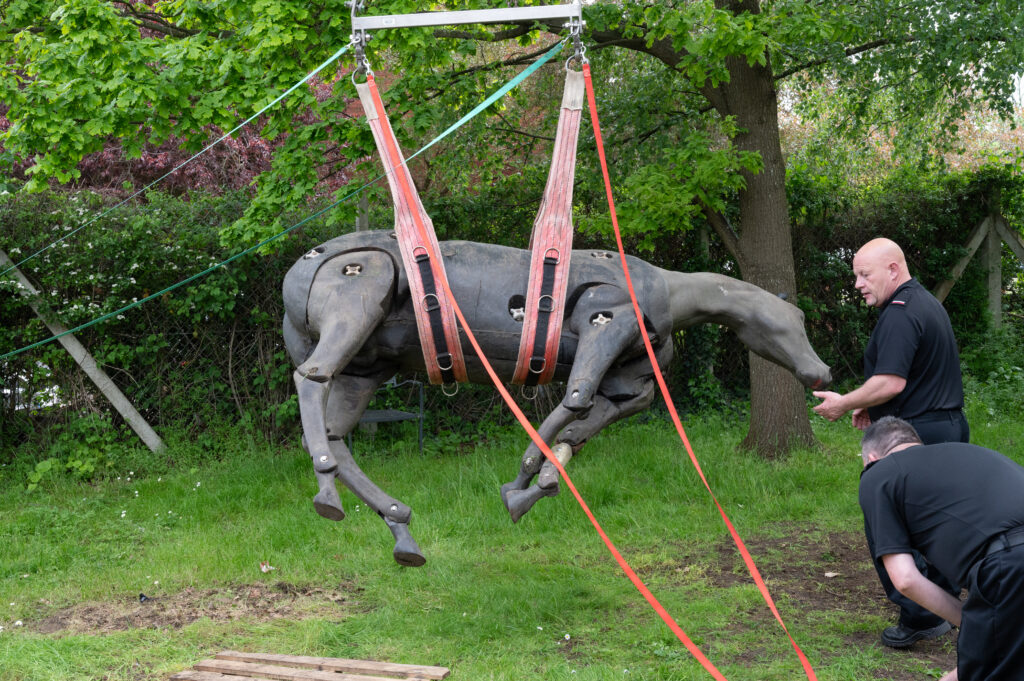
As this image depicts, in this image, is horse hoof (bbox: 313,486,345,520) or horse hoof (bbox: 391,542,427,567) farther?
horse hoof (bbox: 391,542,427,567)

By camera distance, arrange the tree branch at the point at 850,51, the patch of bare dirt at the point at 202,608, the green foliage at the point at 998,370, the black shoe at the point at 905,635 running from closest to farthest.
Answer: the black shoe at the point at 905,635
the patch of bare dirt at the point at 202,608
the tree branch at the point at 850,51
the green foliage at the point at 998,370

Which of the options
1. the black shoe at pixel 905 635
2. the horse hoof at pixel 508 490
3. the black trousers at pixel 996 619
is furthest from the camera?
the black shoe at pixel 905 635

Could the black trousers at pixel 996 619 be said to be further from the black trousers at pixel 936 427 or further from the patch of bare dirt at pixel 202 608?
the patch of bare dirt at pixel 202 608

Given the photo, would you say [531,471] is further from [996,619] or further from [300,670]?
[996,619]

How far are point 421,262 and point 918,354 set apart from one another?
2.19 meters

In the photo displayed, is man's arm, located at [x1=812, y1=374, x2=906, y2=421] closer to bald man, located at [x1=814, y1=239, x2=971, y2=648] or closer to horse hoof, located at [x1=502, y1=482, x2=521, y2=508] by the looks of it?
bald man, located at [x1=814, y1=239, x2=971, y2=648]

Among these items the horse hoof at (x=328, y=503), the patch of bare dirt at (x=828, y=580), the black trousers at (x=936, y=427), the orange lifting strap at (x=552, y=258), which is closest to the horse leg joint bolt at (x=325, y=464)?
the horse hoof at (x=328, y=503)

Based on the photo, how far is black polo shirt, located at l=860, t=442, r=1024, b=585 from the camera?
291cm

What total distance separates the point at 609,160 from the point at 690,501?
3.08 m

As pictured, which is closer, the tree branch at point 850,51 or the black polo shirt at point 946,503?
the black polo shirt at point 946,503

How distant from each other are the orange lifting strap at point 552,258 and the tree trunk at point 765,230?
3.65m

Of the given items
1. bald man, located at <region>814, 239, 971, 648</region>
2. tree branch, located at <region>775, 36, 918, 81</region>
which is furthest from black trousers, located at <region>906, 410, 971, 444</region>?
tree branch, located at <region>775, 36, 918, 81</region>

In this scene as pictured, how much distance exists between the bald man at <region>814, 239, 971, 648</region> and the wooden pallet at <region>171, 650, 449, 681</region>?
2.08 m

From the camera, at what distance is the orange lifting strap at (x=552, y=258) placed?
396 centimetres
